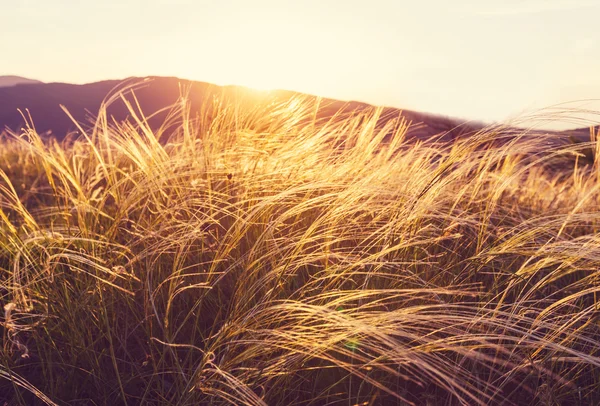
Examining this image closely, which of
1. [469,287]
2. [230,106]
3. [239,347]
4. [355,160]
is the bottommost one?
[239,347]

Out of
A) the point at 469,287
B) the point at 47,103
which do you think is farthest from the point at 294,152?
the point at 47,103

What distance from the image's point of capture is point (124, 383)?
55.3 inches

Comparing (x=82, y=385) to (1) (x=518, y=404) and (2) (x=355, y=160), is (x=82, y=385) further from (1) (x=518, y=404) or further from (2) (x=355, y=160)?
(2) (x=355, y=160)

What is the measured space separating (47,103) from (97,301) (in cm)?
4063

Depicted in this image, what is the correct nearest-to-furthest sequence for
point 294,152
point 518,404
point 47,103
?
point 518,404 < point 294,152 < point 47,103

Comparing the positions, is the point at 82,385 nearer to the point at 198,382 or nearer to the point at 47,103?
the point at 198,382

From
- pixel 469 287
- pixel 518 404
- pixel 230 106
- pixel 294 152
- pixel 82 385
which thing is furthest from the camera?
pixel 230 106

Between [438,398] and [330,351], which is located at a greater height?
[330,351]

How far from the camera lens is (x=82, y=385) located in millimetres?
1468

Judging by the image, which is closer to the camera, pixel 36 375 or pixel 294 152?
pixel 36 375

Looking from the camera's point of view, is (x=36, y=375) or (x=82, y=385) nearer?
(x=82, y=385)

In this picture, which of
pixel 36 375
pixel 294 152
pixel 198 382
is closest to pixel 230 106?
pixel 294 152

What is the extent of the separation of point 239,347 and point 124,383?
316 mm

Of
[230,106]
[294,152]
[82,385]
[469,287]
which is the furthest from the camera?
[230,106]
